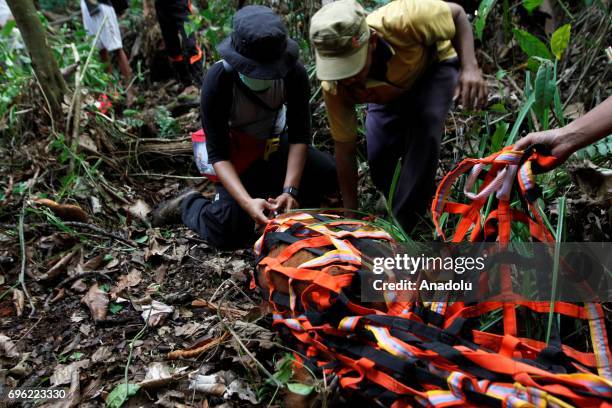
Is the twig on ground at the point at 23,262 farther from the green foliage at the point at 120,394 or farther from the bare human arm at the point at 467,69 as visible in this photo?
the bare human arm at the point at 467,69

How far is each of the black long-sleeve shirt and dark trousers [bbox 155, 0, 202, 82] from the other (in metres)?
2.44

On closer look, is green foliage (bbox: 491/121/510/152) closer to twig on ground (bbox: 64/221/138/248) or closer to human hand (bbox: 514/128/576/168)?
human hand (bbox: 514/128/576/168)

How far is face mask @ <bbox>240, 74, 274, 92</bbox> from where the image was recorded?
2.57 meters

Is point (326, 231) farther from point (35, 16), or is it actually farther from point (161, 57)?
point (161, 57)

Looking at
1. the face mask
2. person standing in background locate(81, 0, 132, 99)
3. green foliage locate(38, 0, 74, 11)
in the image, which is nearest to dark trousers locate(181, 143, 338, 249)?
the face mask

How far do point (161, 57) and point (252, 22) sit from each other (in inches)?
163

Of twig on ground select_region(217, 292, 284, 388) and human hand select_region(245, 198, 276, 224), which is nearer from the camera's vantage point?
twig on ground select_region(217, 292, 284, 388)

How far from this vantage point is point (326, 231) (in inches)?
79.0

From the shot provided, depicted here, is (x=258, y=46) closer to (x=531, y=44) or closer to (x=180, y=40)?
(x=531, y=44)

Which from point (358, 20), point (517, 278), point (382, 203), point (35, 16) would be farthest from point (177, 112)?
point (517, 278)

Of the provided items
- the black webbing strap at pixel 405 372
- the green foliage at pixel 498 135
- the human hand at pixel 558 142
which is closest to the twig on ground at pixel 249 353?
the black webbing strap at pixel 405 372

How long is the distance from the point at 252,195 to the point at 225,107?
60 centimetres

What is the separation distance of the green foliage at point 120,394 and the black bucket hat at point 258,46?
1456 millimetres

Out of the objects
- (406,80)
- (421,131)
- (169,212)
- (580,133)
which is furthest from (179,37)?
(580,133)
